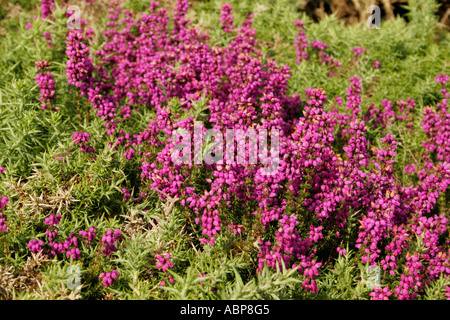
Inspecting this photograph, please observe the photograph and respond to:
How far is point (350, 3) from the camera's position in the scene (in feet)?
36.5

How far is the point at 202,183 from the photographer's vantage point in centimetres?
595

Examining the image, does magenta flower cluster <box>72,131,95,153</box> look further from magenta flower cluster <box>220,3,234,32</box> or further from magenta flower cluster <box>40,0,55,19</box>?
magenta flower cluster <box>40,0,55,19</box>

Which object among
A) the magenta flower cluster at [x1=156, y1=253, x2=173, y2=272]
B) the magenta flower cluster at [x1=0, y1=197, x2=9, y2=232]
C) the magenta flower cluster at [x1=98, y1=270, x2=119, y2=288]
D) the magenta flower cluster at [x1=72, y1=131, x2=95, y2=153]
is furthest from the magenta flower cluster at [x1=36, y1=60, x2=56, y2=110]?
the magenta flower cluster at [x1=156, y1=253, x2=173, y2=272]

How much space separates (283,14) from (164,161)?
6.20 m

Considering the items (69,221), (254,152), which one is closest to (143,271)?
(69,221)

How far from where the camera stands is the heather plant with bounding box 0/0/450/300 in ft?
15.1

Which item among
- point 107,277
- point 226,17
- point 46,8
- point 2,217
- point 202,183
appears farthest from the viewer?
point 46,8

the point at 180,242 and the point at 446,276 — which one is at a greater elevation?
the point at 180,242

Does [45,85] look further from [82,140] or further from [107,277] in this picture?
A: [107,277]

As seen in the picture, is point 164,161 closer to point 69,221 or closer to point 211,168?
point 211,168

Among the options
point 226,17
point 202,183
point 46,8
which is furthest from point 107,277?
point 46,8

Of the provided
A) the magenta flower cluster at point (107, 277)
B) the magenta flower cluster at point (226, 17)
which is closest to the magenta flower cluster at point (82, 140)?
the magenta flower cluster at point (107, 277)
